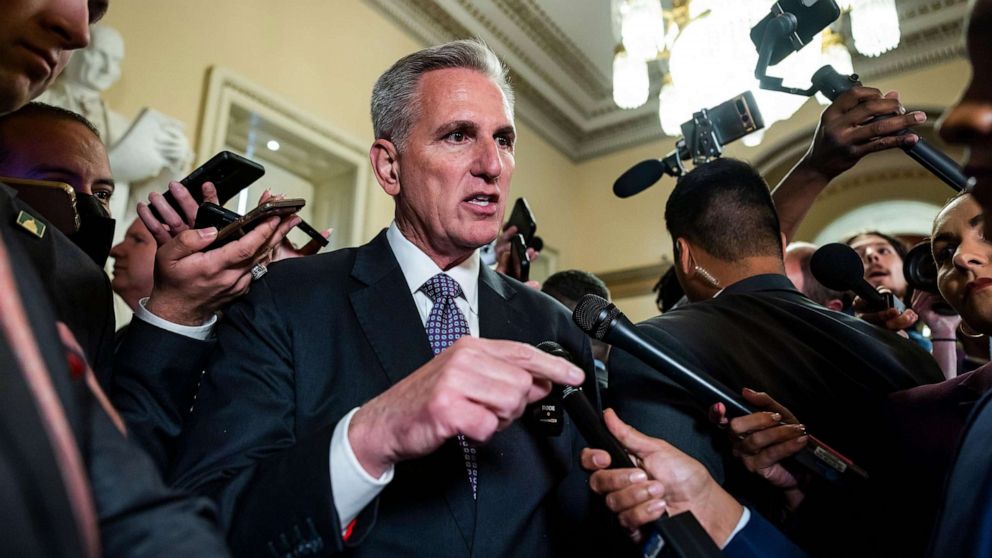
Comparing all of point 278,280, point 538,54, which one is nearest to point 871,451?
point 278,280

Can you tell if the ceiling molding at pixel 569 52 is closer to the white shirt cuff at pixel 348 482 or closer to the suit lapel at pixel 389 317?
the suit lapel at pixel 389 317

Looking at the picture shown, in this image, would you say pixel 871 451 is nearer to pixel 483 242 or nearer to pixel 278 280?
pixel 483 242

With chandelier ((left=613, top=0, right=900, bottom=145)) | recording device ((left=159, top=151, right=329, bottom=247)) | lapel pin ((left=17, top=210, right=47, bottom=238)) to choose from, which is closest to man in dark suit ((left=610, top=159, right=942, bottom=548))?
recording device ((left=159, top=151, right=329, bottom=247))

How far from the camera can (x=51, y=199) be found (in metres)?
1.12

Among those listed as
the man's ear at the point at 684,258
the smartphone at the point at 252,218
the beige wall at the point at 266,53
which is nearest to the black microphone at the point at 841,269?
the man's ear at the point at 684,258

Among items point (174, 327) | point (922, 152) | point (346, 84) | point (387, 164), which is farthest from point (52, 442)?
point (346, 84)

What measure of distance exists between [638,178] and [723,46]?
2.05 metres

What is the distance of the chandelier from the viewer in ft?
12.1

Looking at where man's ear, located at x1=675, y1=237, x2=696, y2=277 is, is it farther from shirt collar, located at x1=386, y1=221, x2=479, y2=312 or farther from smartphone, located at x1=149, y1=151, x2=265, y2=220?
smartphone, located at x1=149, y1=151, x2=265, y2=220

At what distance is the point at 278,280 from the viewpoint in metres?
1.35

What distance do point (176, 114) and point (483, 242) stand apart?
3161 millimetres

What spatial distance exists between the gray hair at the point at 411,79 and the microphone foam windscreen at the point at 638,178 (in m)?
0.51

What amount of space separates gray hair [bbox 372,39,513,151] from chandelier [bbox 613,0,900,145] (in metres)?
1.99

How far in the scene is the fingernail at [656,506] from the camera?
93cm
